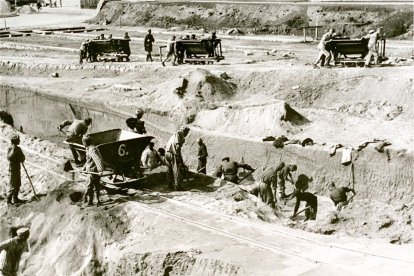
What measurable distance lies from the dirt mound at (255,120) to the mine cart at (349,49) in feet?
13.1

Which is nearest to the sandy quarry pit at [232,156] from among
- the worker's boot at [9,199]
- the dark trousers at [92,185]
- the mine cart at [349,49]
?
the worker's boot at [9,199]

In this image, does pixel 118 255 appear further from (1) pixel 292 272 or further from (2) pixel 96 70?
(2) pixel 96 70

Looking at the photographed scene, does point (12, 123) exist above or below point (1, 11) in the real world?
below

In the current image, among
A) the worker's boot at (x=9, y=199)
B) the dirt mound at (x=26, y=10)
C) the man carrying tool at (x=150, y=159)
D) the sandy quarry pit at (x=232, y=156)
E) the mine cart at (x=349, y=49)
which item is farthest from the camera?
the dirt mound at (x=26, y=10)

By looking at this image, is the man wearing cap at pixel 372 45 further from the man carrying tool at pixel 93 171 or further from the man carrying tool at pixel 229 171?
the man carrying tool at pixel 93 171

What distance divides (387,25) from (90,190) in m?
21.3

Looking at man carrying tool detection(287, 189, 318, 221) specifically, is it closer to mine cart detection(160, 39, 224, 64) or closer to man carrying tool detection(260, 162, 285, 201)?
man carrying tool detection(260, 162, 285, 201)

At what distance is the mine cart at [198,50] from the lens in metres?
24.8

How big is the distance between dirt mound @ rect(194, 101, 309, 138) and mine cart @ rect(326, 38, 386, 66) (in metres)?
3.98

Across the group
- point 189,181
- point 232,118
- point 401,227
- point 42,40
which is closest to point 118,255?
point 189,181

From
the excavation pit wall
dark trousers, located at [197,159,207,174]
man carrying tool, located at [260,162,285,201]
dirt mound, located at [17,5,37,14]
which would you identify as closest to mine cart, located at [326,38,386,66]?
the excavation pit wall

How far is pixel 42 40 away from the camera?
1468 inches

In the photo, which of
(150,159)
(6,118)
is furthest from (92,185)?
(6,118)

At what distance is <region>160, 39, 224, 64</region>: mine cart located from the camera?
24.8 meters
